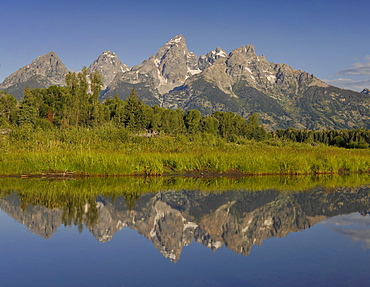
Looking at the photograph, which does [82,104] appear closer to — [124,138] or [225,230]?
Result: [124,138]

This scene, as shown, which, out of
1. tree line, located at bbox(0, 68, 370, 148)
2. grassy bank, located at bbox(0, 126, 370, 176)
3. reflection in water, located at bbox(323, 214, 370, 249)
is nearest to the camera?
reflection in water, located at bbox(323, 214, 370, 249)

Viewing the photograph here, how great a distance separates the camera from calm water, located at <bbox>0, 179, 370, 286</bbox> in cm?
1106

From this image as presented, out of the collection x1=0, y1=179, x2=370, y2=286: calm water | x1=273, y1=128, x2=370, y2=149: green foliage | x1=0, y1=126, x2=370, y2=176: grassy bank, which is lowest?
x1=0, y1=179, x2=370, y2=286: calm water

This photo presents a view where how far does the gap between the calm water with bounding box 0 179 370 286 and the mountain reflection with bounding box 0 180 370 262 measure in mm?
42

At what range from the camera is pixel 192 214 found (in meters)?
18.9

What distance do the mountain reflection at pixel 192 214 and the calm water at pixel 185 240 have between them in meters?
0.04

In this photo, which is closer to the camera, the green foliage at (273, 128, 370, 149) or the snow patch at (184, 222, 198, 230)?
the snow patch at (184, 222, 198, 230)

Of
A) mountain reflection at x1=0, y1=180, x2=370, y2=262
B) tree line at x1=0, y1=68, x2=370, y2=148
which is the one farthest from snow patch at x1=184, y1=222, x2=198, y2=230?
tree line at x1=0, y1=68, x2=370, y2=148

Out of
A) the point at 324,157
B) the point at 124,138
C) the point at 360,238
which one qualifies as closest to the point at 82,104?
the point at 124,138

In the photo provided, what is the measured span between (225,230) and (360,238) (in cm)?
504

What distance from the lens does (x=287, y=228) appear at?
667 inches

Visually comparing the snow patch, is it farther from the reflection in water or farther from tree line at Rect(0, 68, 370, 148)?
tree line at Rect(0, 68, 370, 148)

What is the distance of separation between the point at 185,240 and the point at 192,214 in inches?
157

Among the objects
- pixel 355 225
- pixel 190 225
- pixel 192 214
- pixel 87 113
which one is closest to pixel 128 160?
pixel 192 214
